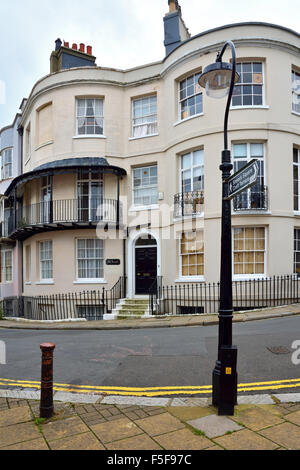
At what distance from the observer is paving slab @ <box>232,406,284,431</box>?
4254 millimetres

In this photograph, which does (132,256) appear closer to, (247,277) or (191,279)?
(191,279)

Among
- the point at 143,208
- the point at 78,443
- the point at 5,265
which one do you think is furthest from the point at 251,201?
the point at 5,265

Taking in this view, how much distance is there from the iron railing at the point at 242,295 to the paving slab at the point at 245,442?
9.71 meters

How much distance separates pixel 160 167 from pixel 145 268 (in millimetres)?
4688

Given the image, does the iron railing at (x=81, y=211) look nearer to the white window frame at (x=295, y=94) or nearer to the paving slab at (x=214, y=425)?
the white window frame at (x=295, y=94)

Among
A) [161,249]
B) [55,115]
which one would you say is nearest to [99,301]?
[161,249]

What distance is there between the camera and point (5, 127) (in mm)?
24281

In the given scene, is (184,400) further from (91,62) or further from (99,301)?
(91,62)

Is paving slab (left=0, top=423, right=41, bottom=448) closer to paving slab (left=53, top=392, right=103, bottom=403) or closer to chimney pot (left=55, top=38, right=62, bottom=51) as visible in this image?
paving slab (left=53, top=392, right=103, bottom=403)

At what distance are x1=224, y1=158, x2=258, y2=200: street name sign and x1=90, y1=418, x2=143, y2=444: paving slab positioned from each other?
3183 millimetres

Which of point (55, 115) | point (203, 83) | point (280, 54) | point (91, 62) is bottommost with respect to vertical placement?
point (203, 83)

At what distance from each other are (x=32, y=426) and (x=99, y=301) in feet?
39.8

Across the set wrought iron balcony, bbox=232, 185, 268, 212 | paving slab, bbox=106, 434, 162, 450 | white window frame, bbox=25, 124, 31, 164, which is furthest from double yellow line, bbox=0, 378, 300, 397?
white window frame, bbox=25, 124, 31, 164

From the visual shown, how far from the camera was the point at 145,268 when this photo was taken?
16891mm
